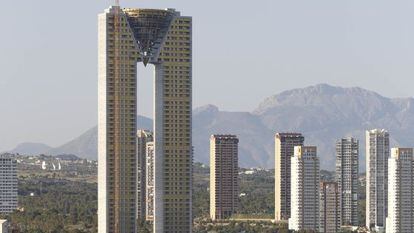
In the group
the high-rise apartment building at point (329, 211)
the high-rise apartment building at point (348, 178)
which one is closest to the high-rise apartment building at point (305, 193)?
the high-rise apartment building at point (329, 211)

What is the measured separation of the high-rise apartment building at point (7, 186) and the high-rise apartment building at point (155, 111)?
24.7m

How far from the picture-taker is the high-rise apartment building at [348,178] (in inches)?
3017

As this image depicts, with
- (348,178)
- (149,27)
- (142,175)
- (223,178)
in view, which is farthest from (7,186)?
(149,27)

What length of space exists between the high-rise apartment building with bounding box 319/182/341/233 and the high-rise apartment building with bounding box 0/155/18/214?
1511cm

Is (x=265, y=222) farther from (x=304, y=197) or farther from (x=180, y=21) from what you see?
(x=180, y=21)

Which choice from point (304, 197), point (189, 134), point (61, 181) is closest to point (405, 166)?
point (304, 197)

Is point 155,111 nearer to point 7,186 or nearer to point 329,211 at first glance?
point 329,211

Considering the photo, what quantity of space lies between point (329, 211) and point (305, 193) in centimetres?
227

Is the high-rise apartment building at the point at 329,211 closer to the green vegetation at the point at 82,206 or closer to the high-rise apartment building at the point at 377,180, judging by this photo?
the green vegetation at the point at 82,206

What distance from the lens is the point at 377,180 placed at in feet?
248

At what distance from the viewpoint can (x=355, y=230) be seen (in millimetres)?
71500

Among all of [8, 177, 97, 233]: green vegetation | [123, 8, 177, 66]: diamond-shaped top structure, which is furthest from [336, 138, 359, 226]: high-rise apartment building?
[123, 8, 177, 66]: diamond-shaped top structure

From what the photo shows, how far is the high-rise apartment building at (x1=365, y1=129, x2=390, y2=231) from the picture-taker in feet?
244

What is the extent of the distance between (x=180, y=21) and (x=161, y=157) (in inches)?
176
